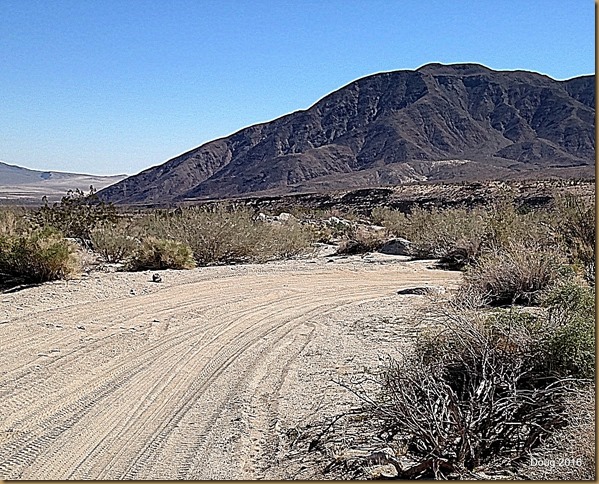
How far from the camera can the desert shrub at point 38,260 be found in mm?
17156

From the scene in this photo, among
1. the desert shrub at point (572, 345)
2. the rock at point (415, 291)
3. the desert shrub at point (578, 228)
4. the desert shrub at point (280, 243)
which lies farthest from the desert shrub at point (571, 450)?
the desert shrub at point (280, 243)

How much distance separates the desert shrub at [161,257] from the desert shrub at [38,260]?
11.3ft

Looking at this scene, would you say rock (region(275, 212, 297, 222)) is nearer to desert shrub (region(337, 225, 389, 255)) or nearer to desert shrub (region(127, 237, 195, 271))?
desert shrub (region(337, 225, 389, 255))

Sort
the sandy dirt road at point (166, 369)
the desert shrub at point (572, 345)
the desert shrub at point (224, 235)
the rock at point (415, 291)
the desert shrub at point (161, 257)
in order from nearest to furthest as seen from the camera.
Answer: the sandy dirt road at point (166, 369) → the desert shrub at point (572, 345) → the rock at point (415, 291) → the desert shrub at point (161, 257) → the desert shrub at point (224, 235)

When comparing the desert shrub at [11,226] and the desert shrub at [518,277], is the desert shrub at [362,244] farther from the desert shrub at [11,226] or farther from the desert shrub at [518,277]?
the desert shrub at [518,277]

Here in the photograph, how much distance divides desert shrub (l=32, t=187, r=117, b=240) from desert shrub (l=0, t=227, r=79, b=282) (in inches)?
408

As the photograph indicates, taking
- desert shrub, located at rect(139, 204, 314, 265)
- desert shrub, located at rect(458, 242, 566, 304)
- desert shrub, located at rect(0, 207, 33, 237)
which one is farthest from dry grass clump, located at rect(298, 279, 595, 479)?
desert shrub, located at rect(139, 204, 314, 265)

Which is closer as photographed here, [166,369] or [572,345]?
[572,345]

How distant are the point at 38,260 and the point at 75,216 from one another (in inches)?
484

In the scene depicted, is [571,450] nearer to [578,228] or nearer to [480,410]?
[480,410]

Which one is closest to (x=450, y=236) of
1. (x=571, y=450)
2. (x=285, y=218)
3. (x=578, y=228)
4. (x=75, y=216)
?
(x=578, y=228)

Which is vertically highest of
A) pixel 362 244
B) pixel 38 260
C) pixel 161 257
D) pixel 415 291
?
pixel 38 260

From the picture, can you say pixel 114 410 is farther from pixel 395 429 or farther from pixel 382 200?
pixel 382 200

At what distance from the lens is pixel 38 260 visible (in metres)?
17.1
